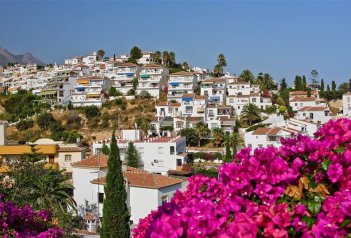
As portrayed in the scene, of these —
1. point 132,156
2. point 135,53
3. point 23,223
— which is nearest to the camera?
point 23,223

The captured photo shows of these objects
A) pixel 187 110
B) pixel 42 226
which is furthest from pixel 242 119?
pixel 42 226

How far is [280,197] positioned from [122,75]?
86689 mm

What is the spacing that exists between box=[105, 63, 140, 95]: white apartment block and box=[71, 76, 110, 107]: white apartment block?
2.89 m

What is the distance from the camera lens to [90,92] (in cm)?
8106

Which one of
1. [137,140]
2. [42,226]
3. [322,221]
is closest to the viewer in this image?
[322,221]

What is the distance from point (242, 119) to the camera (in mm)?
67125

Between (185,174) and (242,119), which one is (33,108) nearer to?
(242,119)

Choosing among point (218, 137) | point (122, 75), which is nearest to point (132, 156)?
point (218, 137)

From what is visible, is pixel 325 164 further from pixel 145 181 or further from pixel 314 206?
pixel 145 181

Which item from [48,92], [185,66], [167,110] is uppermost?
[185,66]

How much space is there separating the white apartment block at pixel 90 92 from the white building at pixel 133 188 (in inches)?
1907

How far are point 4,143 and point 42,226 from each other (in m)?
39.4

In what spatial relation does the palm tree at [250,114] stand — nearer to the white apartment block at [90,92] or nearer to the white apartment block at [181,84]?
the white apartment block at [181,84]

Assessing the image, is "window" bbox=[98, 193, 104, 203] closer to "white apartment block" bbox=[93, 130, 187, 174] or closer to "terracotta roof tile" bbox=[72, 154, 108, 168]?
"terracotta roof tile" bbox=[72, 154, 108, 168]
